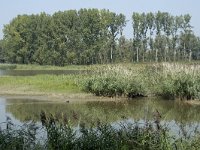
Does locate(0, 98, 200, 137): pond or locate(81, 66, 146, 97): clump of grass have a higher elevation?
locate(81, 66, 146, 97): clump of grass

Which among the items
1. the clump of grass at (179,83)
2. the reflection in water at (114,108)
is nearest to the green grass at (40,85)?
the reflection in water at (114,108)

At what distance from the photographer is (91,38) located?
10050cm

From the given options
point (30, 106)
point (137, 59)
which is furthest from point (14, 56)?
point (30, 106)

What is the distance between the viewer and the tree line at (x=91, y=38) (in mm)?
97438

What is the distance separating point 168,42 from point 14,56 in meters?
37.7

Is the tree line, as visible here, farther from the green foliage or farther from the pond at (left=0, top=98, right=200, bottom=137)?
the pond at (left=0, top=98, right=200, bottom=137)

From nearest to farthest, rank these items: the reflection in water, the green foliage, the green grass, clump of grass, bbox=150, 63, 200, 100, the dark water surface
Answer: the dark water surface
the reflection in water
clump of grass, bbox=150, 63, 200, 100
the green grass
the green foliage

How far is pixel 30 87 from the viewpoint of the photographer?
112 ft

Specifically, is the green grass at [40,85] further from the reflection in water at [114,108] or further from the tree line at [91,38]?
the tree line at [91,38]

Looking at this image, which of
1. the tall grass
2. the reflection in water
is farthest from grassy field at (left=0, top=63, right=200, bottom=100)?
the reflection in water

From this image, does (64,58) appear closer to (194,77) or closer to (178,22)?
(178,22)

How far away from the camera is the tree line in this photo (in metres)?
97.4

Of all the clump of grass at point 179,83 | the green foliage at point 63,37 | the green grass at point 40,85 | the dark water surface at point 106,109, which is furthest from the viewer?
the green foliage at point 63,37

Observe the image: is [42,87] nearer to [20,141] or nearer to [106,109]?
[106,109]
